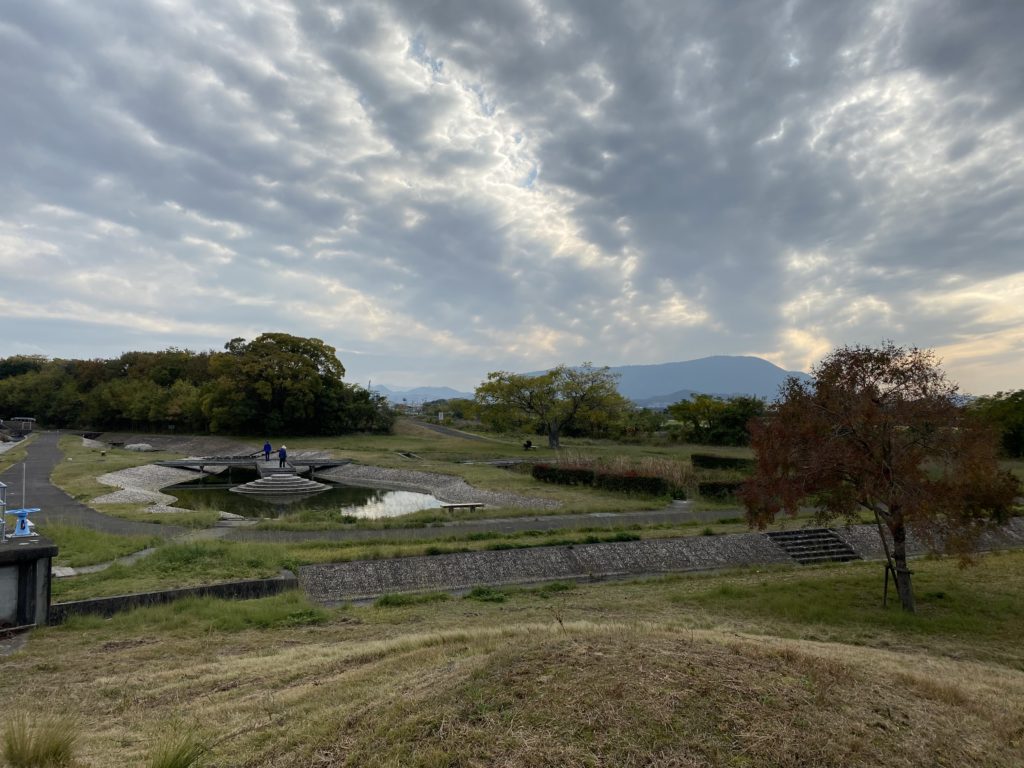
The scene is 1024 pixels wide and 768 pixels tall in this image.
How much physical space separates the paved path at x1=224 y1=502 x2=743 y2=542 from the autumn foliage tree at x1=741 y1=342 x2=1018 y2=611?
26.0 feet

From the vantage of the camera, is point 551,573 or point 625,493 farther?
point 625,493

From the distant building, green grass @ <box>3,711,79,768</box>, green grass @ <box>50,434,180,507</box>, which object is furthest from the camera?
the distant building

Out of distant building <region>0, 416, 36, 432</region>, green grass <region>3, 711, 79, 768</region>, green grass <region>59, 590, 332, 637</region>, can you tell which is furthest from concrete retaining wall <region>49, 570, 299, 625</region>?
distant building <region>0, 416, 36, 432</region>

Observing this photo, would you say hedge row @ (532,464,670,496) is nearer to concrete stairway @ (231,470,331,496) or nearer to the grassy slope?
concrete stairway @ (231,470,331,496)

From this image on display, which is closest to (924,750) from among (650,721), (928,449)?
(650,721)

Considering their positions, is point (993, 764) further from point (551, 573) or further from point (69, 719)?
point (551, 573)

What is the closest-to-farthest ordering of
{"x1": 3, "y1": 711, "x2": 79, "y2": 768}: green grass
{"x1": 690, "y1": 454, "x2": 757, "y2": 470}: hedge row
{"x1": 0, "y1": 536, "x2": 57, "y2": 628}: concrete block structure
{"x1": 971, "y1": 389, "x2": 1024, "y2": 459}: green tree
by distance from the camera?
{"x1": 3, "y1": 711, "x2": 79, "y2": 768}: green grass, {"x1": 0, "y1": 536, "x2": 57, "y2": 628}: concrete block structure, {"x1": 690, "y1": 454, "x2": 757, "y2": 470}: hedge row, {"x1": 971, "y1": 389, "x2": 1024, "y2": 459}: green tree

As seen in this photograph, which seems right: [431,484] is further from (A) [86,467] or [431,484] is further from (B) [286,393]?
(B) [286,393]

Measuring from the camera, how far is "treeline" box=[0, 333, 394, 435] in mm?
57312

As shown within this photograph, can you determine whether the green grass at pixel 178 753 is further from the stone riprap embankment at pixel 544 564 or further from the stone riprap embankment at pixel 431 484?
the stone riprap embankment at pixel 431 484

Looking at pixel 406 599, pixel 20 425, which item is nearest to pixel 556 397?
pixel 406 599

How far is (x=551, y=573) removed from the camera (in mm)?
15977

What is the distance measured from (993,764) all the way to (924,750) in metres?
0.54

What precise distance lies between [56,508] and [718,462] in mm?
32994
